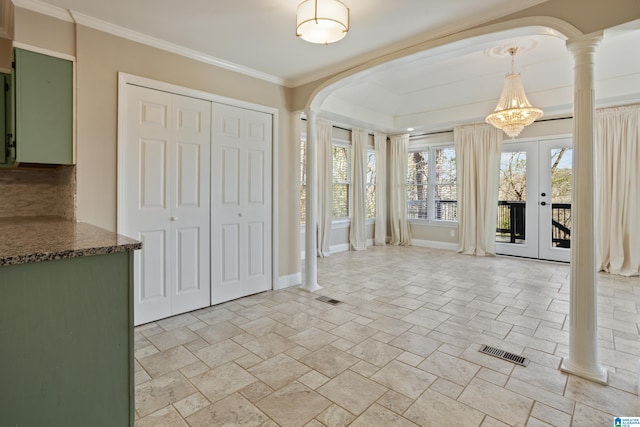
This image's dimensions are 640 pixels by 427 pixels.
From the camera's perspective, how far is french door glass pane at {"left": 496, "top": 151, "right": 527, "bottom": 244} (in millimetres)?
6051

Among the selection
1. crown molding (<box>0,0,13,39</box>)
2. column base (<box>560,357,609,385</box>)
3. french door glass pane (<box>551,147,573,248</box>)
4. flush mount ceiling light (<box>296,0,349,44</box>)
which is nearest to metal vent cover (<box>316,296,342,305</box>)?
column base (<box>560,357,609,385</box>)

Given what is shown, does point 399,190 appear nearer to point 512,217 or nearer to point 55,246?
point 512,217

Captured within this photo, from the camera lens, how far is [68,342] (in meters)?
1.23

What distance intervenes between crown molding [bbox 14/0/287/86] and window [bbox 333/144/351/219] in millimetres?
3041

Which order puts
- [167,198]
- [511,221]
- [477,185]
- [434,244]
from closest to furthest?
1. [167,198]
2. [511,221]
3. [477,185]
4. [434,244]

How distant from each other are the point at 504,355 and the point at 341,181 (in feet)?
15.8

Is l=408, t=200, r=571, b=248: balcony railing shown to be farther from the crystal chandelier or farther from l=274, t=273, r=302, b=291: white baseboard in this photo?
l=274, t=273, r=302, b=291: white baseboard

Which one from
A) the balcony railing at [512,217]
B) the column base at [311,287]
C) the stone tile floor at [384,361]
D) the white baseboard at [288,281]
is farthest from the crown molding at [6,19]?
the balcony railing at [512,217]

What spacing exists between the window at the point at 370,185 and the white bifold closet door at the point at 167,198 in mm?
4660

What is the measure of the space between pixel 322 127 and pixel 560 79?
12.2 ft

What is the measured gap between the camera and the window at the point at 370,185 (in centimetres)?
748

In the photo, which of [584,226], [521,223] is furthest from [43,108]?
[521,223]

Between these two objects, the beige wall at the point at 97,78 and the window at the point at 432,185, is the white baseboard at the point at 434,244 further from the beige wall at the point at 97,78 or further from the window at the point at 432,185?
the beige wall at the point at 97,78

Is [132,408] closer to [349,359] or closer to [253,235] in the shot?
[349,359]
